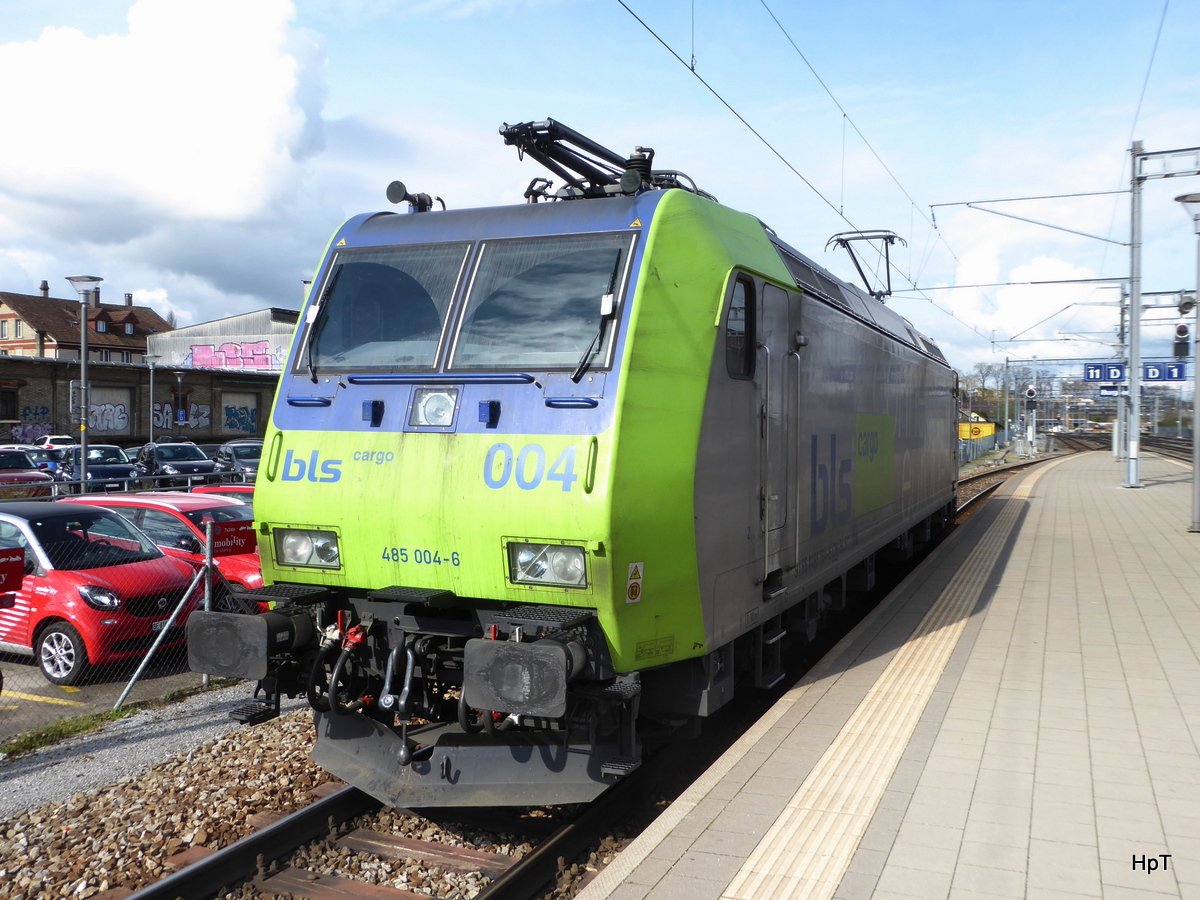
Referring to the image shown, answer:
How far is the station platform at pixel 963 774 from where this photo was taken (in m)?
3.86

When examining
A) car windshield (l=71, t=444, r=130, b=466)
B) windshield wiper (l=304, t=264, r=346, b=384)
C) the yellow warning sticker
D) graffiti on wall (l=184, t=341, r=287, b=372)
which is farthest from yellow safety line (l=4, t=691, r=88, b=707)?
graffiti on wall (l=184, t=341, r=287, b=372)

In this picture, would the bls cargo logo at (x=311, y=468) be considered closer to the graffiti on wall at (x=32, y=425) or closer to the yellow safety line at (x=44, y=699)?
the yellow safety line at (x=44, y=699)

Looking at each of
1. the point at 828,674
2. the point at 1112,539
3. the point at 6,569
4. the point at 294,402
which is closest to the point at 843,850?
the point at 828,674

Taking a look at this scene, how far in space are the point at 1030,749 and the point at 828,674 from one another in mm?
1795

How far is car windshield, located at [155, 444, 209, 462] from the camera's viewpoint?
92.9 feet

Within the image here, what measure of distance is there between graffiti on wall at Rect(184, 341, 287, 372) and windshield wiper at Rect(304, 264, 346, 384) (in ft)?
190

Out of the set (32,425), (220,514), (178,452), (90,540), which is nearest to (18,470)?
(178,452)

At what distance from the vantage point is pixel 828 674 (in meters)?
7.01

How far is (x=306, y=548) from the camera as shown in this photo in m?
5.14

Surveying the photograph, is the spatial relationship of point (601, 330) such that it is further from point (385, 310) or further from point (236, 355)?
point (236, 355)

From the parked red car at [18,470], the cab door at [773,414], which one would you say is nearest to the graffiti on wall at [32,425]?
the parked red car at [18,470]

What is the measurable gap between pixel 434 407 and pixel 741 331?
71.5 inches

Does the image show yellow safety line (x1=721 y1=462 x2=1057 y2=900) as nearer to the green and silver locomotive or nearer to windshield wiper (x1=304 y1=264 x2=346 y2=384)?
the green and silver locomotive

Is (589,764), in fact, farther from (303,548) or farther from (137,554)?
(137,554)
